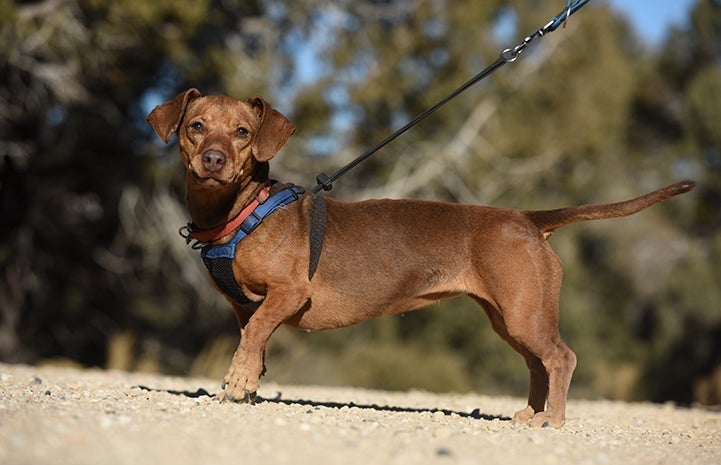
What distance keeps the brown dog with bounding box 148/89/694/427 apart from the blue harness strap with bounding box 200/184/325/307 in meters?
0.04

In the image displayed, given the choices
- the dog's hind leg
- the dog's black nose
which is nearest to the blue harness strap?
the dog's black nose

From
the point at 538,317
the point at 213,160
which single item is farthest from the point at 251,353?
the point at 538,317

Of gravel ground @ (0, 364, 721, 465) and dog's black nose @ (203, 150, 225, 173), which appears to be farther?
dog's black nose @ (203, 150, 225, 173)

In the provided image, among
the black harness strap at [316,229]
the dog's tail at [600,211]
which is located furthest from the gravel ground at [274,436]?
the dog's tail at [600,211]

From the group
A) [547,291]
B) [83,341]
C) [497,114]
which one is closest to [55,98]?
[83,341]

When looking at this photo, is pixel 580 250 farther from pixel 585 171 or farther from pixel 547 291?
pixel 547 291

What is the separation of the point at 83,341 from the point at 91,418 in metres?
18.4

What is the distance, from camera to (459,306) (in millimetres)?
25078

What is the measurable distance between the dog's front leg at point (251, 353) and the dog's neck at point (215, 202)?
2.32 feet

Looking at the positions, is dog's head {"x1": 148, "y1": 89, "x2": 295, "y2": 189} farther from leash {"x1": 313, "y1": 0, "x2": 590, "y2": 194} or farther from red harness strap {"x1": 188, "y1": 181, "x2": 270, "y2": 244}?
leash {"x1": 313, "y1": 0, "x2": 590, "y2": 194}

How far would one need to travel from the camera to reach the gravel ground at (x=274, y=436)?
3912 millimetres

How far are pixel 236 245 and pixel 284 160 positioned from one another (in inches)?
460

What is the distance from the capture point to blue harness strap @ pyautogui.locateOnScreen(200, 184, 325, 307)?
6.17 metres

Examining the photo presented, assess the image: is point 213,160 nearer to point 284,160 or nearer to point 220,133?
point 220,133
